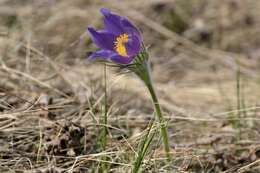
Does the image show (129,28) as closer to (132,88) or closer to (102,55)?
(102,55)

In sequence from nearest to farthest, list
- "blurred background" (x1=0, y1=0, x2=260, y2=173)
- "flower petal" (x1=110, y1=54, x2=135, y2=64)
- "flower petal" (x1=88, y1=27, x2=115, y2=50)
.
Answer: "flower petal" (x1=110, y1=54, x2=135, y2=64) → "flower petal" (x1=88, y1=27, x2=115, y2=50) → "blurred background" (x1=0, y1=0, x2=260, y2=173)

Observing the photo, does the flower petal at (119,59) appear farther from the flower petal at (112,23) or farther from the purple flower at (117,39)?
the flower petal at (112,23)

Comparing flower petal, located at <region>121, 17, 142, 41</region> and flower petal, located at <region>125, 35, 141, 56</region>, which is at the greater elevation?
flower petal, located at <region>121, 17, 142, 41</region>

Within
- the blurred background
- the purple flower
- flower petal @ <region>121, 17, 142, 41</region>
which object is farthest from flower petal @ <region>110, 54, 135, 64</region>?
the blurred background

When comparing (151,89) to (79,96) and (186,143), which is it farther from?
(79,96)

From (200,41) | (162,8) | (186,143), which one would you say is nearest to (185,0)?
(162,8)

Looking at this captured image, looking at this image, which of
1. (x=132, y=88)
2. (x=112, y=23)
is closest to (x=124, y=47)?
(x=112, y=23)

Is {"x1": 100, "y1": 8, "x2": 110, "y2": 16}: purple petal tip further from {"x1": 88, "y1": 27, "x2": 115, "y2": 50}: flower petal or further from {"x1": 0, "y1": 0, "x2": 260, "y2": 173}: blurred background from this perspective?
{"x1": 0, "y1": 0, "x2": 260, "y2": 173}: blurred background
